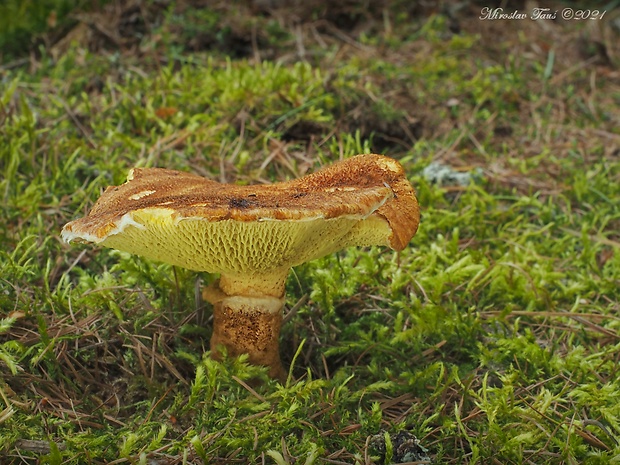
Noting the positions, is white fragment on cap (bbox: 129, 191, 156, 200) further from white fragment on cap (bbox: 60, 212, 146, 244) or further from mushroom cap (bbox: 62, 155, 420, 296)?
white fragment on cap (bbox: 60, 212, 146, 244)

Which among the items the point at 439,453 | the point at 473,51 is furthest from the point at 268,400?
the point at 473,51

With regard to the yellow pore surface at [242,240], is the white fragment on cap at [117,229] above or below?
above

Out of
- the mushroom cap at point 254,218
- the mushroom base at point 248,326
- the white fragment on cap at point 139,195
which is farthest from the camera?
the mushroom base at point 248,326

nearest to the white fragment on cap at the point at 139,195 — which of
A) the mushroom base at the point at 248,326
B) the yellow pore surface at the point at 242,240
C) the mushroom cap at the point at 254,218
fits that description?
the mushroom cap at the point at 254,218

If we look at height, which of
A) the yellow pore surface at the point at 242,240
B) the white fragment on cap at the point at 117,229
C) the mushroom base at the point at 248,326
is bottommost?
the mushroom base at the point at 248,326

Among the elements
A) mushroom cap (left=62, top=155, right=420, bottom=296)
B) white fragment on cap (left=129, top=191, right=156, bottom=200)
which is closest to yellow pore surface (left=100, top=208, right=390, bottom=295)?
mushroom cap (left=62, top=155, right=420, bottom=296)

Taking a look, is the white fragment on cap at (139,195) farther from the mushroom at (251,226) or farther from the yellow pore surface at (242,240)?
the yellow pore surface at (242,240)

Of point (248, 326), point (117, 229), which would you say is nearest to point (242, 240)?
point (117, 229)

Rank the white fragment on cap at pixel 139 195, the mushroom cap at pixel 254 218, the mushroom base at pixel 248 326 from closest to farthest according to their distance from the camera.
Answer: the mushroom cap at pixel 254 218
the white fragment on cap at pixel 139 195
the mushroom base at pixel 248 326

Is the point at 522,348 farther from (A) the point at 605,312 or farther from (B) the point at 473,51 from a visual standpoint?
(B) the point at 473,51
